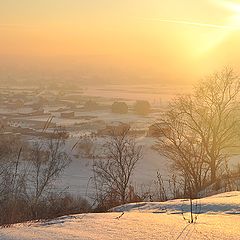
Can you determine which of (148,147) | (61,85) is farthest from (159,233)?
(61,85)

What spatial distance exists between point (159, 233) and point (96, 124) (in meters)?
30.9

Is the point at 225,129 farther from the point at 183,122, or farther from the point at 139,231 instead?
the point at 139,231

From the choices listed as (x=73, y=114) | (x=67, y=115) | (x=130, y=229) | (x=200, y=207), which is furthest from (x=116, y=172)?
(x=73, y=114)

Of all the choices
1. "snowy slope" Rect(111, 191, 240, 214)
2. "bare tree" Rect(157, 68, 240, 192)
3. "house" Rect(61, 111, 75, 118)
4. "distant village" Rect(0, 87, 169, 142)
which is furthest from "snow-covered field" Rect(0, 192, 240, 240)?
"house" Rect(61, 111, 75, 118)

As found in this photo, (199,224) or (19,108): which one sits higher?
(19,108)

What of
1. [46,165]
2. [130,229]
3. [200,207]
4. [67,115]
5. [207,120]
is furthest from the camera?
[67,115]

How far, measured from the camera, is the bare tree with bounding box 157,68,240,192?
16.4m

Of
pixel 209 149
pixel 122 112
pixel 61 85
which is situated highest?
pixel 61 85

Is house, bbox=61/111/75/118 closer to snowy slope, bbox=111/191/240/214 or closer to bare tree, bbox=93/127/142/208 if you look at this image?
bare tree, bbox=93/127/142/208

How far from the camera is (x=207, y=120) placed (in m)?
16.9

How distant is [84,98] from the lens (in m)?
52.0

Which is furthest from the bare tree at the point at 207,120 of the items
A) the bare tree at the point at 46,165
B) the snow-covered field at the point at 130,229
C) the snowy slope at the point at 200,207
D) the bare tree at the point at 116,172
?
the snow-covered field at the point at 130,229

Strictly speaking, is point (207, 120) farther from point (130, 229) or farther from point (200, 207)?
point (130, 229)

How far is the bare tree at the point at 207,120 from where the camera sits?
16.4 metres
